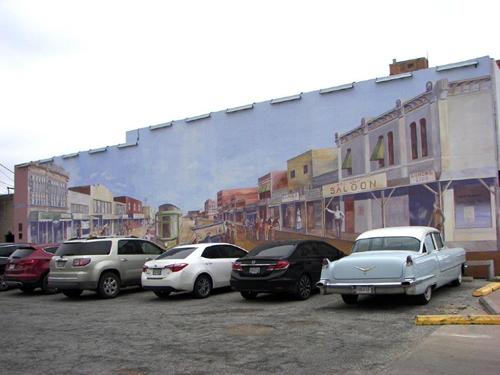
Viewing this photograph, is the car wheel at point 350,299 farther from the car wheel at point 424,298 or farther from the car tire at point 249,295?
the car tire at point 249,295

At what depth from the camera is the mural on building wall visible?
15.1 m

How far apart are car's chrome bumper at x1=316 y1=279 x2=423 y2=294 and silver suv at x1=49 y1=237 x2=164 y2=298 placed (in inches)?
258

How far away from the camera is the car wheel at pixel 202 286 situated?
13.8 metres

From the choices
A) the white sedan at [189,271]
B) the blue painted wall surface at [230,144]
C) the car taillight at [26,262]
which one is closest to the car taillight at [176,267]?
the white sedan at [189,271]

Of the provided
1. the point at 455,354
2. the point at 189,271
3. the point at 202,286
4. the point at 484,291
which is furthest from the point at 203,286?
the point at 455,354

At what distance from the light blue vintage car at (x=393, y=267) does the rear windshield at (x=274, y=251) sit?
64.6 inches

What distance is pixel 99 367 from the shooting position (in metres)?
7.02

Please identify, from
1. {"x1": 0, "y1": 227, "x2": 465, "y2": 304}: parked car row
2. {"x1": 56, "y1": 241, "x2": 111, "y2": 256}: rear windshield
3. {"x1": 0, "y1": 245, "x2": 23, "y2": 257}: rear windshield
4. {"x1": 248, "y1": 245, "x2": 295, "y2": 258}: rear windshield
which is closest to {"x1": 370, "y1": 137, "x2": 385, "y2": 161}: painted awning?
{"x1": 0, "y1": 227, "x2": 465, "y2": 304}: parked car row

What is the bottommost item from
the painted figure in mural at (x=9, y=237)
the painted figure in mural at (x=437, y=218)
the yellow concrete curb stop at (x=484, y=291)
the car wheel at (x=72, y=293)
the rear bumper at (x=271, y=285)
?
the car wheel at (x=72, y=293)

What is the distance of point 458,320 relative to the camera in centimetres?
873

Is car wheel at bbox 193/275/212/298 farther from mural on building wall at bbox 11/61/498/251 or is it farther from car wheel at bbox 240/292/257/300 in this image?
mural on building wall at bbox 11/61/498/251

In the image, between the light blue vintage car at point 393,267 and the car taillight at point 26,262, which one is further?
the car taillight at point 26,262

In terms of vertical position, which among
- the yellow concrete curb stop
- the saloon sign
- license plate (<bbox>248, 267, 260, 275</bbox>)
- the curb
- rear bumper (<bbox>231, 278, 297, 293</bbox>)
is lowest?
the curb

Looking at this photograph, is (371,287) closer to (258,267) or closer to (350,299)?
(350,299)
